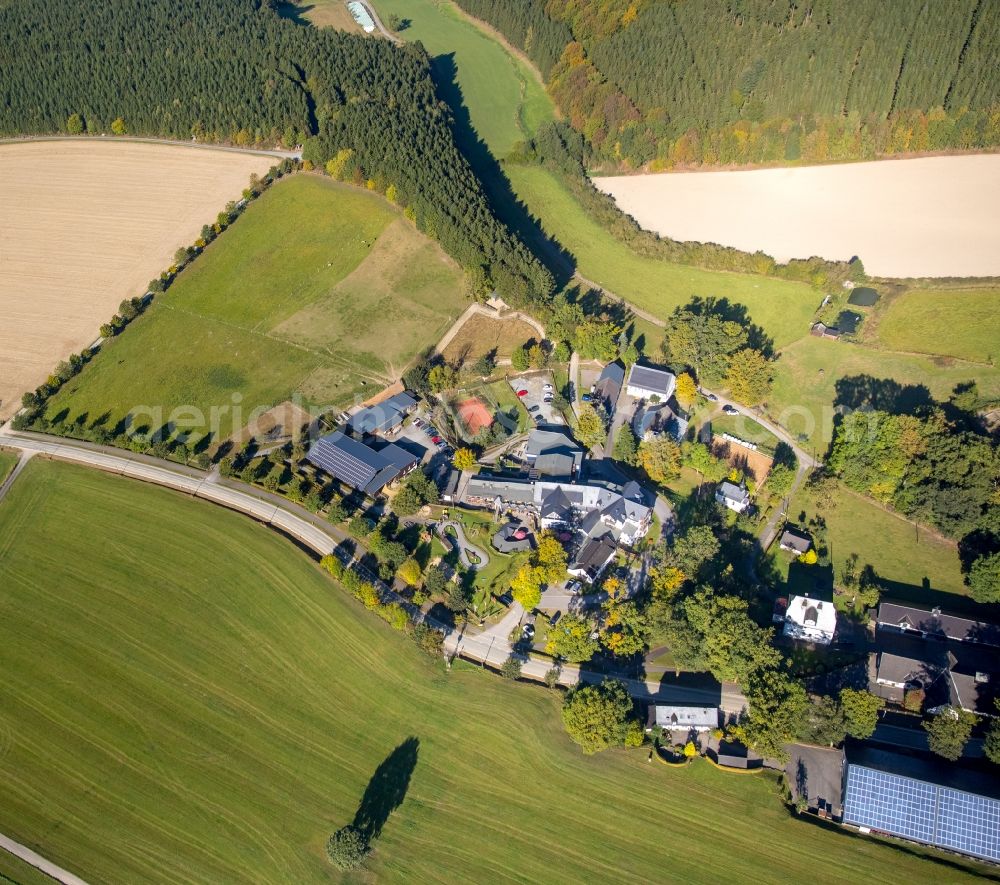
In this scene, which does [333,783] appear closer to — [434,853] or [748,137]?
[434,853]

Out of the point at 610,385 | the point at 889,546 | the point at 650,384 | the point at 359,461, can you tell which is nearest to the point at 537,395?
the point at 610,385

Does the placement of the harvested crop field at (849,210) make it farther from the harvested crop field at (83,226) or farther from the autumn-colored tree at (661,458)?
the harvested crop field at (83,226)

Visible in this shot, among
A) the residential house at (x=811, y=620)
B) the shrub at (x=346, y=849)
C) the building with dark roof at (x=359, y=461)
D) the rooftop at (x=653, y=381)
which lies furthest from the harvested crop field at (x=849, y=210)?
the shrub at (x=346, y=849)

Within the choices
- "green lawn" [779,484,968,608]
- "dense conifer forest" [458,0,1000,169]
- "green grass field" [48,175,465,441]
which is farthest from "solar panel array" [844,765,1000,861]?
"dense conifer forest" [458,0,1000,169]

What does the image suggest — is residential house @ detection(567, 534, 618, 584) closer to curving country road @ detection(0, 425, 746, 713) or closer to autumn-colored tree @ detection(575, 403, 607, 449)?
curving country road @ detection(0, 425, 746, 713)

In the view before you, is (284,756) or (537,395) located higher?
(537,395)

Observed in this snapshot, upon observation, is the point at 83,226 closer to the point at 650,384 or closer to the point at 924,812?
the point at 650,384
